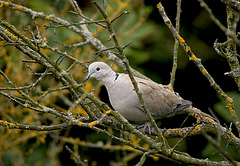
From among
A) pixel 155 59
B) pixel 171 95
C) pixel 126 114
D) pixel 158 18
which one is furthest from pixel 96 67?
pixel 158 18

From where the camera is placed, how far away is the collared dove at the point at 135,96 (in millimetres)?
2820

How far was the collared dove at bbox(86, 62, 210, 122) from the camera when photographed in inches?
111

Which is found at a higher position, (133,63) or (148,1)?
(148,1)

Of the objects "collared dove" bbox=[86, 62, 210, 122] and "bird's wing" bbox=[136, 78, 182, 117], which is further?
"bird's wing" bbox=[136, 78, 182, 117]

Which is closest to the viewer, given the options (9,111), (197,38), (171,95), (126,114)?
A: (126,114)

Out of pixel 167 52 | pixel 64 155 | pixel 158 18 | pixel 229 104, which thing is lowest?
pixel 64 155

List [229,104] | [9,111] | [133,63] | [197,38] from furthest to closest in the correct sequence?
[197,38], [133,63], [9,111], [229,104]

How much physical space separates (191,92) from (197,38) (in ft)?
2.60

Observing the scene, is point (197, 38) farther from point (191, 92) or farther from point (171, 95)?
point (171, 95)

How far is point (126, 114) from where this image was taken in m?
2.82

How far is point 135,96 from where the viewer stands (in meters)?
2.83

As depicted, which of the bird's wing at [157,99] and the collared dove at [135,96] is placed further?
the bird's wing at [157,99]

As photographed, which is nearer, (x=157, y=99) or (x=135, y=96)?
(x=135, y=96)

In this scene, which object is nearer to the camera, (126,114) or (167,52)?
(126,114)
